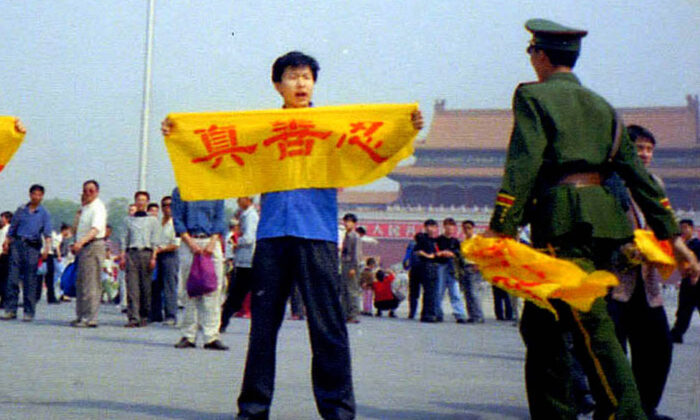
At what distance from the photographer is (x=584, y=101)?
3789 mm

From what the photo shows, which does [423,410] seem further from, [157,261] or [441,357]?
[157,261]

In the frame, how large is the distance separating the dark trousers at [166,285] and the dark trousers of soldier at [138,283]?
0.25 m

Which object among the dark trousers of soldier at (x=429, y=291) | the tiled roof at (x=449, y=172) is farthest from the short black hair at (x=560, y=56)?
the tiled roof at (x=449, y=172)

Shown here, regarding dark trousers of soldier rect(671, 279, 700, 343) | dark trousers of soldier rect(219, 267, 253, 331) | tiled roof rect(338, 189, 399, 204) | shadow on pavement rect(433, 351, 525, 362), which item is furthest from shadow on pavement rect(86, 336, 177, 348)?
tiled roof rect(338, 189, 399, 204)

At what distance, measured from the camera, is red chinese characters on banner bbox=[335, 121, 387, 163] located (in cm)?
477

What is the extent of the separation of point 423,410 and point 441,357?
3.46m

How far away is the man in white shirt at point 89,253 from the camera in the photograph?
11.0m

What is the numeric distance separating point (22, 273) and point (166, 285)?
162 centimetres

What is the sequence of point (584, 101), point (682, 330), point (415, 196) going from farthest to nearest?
point (415, 196)
point (682, 330)
point (584, 101)

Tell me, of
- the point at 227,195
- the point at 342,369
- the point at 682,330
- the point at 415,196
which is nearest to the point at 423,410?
the point at 342,369

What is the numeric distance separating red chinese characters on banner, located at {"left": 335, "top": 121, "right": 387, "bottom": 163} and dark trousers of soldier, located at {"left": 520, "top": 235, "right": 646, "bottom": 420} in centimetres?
128

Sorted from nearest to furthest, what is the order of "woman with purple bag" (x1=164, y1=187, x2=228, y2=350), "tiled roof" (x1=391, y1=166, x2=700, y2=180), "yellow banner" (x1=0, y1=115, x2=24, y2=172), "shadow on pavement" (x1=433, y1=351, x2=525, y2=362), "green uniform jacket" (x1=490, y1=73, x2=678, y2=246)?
"green uniform jacket" (x1=490, y1=73, x2=678, y2=246), "yellow banner" (x1=0, y1=115, x2=24, y2=172), "woman with purple bag" (x1=164, y1=187, x2=228, y2=350), "shadow on pavement" (x1=433, y1=351, x2=525, y2=362), "tiled roof" (x1=391, y1=166, x2=700, y2=180)

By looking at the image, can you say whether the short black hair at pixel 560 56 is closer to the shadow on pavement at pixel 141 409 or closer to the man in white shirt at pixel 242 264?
the shadow on pavement at pixel 141 409

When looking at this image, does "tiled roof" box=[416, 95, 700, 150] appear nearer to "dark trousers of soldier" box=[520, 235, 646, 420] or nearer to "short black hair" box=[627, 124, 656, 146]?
"short black hair" box=[627, 124, 656, 146]
